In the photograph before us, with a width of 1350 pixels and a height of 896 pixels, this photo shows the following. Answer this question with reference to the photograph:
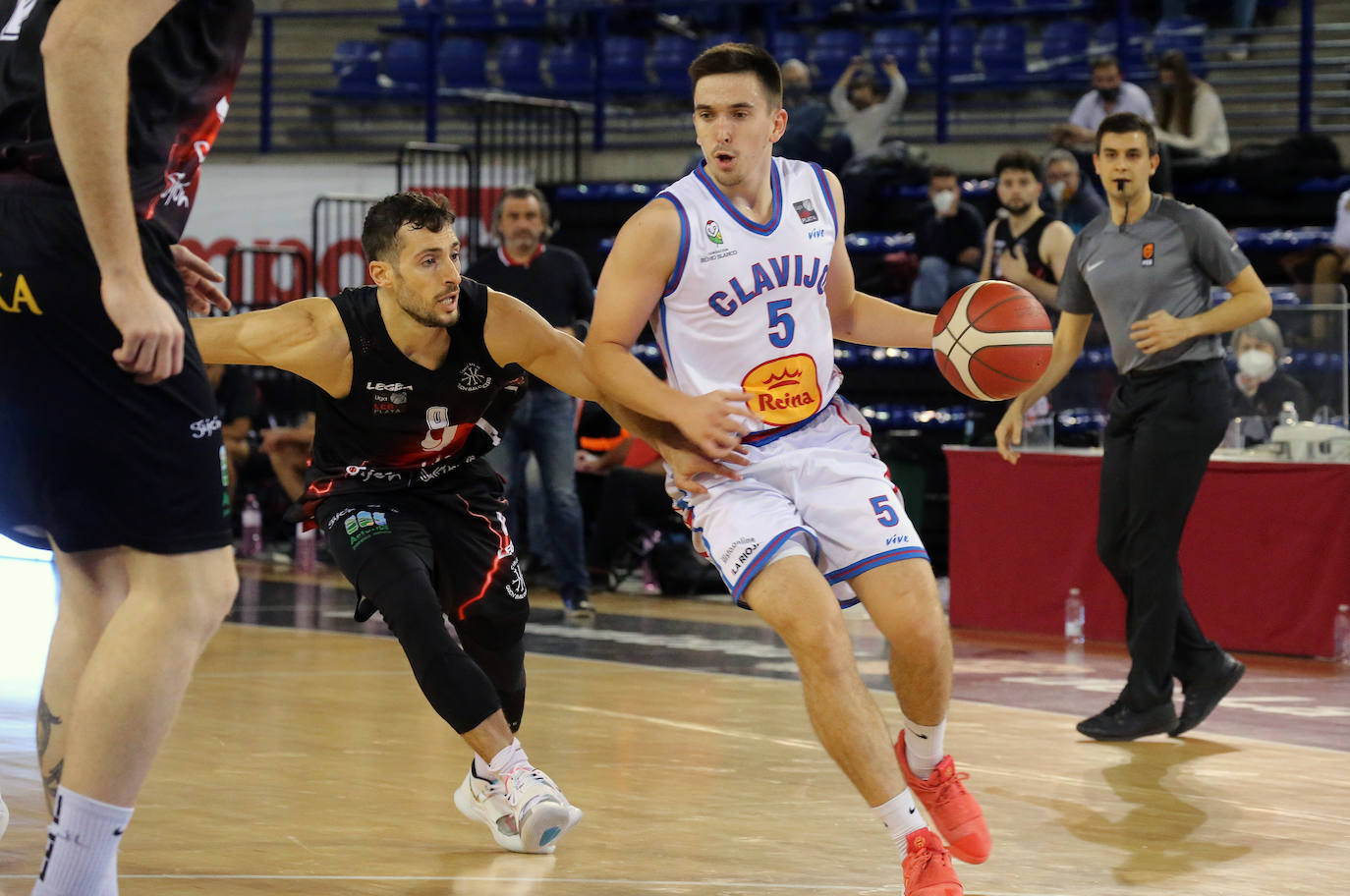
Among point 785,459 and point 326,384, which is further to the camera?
point 326,384

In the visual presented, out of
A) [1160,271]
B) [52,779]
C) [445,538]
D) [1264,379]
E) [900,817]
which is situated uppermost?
[1160,271]

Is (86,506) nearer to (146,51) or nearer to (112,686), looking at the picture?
(112,686)

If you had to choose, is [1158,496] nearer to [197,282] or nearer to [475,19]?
[197,282]

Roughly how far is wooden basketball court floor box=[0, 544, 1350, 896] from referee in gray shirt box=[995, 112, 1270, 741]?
27cm

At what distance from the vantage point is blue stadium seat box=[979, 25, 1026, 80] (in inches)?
619

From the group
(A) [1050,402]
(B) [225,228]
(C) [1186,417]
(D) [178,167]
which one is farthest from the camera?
(B) [225,228]

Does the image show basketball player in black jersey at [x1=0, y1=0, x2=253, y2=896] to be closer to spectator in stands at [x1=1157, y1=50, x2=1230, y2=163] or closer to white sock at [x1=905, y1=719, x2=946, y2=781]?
white sock at [x1=905, y1=719, x2=946, y2=781]

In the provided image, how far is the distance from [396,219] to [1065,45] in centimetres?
1215

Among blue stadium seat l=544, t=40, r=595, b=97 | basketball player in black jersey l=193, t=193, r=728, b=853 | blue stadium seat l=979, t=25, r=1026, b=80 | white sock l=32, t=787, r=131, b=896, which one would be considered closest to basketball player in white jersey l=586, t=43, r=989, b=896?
basketball player in black jersey l=193, t=193, r=728, b=853

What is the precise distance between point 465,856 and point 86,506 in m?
1.89

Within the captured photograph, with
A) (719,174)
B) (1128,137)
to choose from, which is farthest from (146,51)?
(1128,137)

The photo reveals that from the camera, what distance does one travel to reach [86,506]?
9.07ft

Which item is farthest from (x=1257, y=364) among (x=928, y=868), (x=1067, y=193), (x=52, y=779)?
(x=52, y=779)

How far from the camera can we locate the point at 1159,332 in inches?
239
